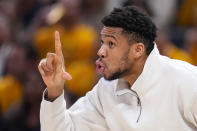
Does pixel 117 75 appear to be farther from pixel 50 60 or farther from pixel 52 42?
pixel 52 42

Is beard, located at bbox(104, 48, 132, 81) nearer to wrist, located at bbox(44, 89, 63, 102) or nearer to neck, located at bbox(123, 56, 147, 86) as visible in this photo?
neck, located at bbox(123, 56, 147, 86)

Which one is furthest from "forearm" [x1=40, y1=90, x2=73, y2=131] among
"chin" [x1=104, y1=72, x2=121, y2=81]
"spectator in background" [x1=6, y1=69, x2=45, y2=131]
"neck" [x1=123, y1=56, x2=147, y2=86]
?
"spectator in background" [x1=6, y1=69, x2=45, y2=131]

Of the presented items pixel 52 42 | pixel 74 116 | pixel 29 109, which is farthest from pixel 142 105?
pixel 52 42

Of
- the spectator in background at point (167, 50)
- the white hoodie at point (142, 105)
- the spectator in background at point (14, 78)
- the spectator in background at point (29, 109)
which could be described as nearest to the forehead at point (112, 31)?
the white hoodie at point (142, 105)

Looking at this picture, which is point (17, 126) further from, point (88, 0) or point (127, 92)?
point (127, 92)

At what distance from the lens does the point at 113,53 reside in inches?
139

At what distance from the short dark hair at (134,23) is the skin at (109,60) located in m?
0.03

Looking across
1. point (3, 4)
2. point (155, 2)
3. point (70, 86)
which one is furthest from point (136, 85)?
point (3, 4)

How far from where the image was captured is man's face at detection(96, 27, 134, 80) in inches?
139

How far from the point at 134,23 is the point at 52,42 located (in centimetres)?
254

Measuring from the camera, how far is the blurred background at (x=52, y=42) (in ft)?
18.2

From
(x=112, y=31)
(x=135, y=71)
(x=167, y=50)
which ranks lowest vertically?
(x=167, y=50)

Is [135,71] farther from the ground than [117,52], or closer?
closer

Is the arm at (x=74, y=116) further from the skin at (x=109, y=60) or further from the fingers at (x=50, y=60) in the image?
the fingers at (x=50, y=60)
